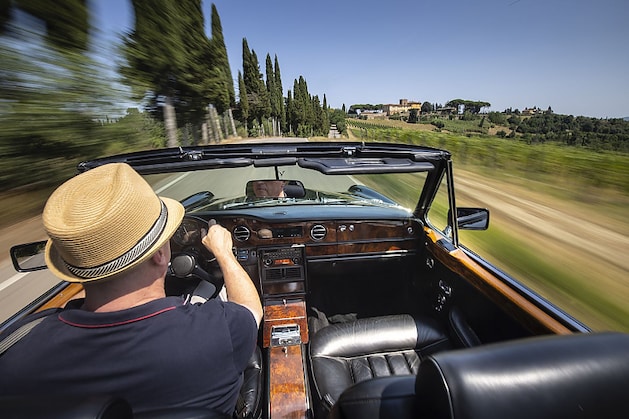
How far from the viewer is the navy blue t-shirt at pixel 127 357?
1.02 m

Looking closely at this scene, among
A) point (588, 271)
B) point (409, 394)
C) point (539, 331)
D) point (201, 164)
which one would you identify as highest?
point (201, 164)

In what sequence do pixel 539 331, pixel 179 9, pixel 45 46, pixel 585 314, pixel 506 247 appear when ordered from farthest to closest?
pixel 179 9
pixel 45 46
pixel 506 247
pixel 585 314
pixel 539 331

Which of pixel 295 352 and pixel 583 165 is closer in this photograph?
pixel 295 352

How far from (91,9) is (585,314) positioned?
12.7m

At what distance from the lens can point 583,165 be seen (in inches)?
373

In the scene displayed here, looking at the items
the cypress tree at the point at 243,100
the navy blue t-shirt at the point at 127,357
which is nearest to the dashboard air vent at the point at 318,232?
the navy blue t-shirt at the point at 127,357

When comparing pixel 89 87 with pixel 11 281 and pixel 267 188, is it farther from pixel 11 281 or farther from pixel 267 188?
pixel 267 188

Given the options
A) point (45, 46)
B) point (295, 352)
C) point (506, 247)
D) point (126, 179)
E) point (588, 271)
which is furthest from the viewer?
point (45, 46)

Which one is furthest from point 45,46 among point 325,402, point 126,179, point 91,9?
point 325,402

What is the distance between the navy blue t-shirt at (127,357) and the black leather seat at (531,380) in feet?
2.38

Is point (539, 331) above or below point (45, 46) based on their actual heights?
below

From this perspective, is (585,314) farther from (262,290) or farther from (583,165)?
(583,165)

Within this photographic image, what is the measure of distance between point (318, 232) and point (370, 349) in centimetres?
110

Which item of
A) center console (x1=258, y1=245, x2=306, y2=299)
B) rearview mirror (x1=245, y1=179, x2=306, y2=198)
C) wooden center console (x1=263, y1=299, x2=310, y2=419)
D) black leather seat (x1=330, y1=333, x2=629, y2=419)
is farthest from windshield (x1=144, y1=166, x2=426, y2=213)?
black leather seat (x1=330, y1=333, x2=629, y2=419)
